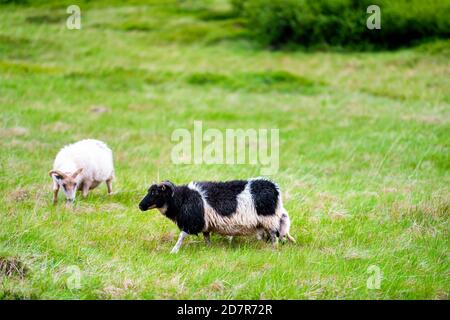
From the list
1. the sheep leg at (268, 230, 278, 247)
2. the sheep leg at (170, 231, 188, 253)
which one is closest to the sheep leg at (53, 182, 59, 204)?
the sheep leg at (170, 231, 188, 253)

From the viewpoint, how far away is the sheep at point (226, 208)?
1055 cm

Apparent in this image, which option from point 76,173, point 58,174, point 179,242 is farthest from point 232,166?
point 179,242

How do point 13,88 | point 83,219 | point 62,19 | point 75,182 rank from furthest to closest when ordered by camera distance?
point 62,19, point 13,88, point 75,182, point 83,219

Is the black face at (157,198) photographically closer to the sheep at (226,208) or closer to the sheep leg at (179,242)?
the sheep at (226,208)

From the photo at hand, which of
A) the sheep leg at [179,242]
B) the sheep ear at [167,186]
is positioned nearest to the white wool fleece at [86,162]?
the sheep ear at [167,186]

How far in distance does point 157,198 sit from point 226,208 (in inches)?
51.2

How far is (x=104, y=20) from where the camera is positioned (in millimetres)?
61094

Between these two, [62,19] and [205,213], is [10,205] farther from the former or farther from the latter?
[62,19]

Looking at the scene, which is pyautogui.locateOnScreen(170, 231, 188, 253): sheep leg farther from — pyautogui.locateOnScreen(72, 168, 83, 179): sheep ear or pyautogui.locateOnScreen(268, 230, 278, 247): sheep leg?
pyautogui.locateOnScreen(72, 168, 83, 179): sheep ear

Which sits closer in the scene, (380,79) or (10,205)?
(10,205)

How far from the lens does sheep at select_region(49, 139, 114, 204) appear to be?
12.5 m
